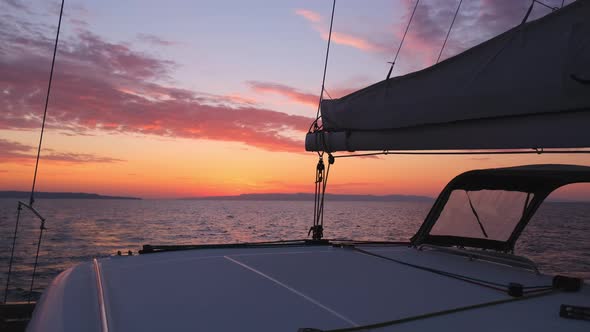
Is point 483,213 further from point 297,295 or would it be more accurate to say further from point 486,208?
point 297,295

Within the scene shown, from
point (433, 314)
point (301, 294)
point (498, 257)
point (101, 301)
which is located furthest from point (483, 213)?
point (101, 301)

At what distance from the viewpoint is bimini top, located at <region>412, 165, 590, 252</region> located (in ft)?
12.7

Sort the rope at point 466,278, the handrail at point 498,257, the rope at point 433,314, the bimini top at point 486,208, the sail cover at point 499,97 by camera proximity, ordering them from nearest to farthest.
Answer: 1. the rope at point 433,314
2. the rope at point 466,278
3. the sail cover at point 499,97
4. the handrail at point 498,257
5. the bimini top at point 486,208

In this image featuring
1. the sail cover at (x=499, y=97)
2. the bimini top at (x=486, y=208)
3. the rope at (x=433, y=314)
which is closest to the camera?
the rope at (x=433, y=314)

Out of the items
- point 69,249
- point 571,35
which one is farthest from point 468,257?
point 69,249

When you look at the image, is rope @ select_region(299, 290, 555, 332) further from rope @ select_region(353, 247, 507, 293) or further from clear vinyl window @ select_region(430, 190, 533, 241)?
clear vinyl window @ select_region(430, 190, 533, 241)

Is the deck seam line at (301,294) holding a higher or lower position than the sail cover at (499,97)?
lower

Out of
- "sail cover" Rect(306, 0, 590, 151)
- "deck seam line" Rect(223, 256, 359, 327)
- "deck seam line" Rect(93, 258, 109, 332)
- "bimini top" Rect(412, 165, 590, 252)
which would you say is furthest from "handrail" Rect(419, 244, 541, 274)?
"deck seam line" Rect(93, 258, 109, 332)

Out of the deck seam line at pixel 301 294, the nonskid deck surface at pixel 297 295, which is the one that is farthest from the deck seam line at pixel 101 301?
the deck seam line at pixel 301 294

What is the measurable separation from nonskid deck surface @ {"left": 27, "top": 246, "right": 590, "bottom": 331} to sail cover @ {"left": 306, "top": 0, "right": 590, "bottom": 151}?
3.33 feet

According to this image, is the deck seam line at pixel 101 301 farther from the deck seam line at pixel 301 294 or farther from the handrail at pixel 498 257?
the handrail at pixel 498 257

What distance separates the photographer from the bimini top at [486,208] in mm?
3879

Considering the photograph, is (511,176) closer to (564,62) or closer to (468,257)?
(468,257)

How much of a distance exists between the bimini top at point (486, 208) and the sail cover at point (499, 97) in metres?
0.52
